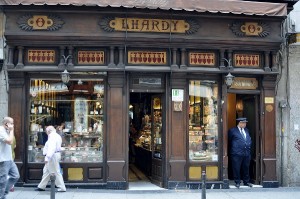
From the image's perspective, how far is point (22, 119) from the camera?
39.2 feet

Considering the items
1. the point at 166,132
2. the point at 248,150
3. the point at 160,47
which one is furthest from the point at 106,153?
the point at 248,150

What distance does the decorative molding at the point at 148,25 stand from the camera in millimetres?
12031

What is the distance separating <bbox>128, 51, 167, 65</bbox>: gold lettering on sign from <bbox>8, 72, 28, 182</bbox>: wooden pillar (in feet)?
9.86

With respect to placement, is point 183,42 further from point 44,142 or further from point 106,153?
point 44,142

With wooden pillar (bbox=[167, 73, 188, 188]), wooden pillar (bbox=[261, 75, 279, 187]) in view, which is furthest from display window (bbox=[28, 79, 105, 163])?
wooden pillar (bbox=[261, 75, 279, 187])

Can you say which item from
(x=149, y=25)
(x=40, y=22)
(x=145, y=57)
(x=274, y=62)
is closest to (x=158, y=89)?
(x=145, y=57)

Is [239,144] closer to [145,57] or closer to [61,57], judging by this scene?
[145,57]

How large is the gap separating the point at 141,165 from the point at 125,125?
12.8ft

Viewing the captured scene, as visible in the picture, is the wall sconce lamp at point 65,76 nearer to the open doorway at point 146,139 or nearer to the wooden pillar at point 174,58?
the open doorway at point 146,139

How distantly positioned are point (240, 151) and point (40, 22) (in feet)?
21.9

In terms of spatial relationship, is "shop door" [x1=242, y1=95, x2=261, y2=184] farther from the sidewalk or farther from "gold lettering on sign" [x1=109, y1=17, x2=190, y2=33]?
"gold lettering on sign" [x1=109, y1=17, x2=190, y2=33]

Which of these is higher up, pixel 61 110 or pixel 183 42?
pixel 183 42

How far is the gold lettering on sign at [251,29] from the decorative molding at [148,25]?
141 centimetres

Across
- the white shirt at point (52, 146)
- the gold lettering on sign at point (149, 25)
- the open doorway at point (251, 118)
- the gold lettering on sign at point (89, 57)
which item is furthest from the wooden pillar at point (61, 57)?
the open doorway at point (251, 118)
